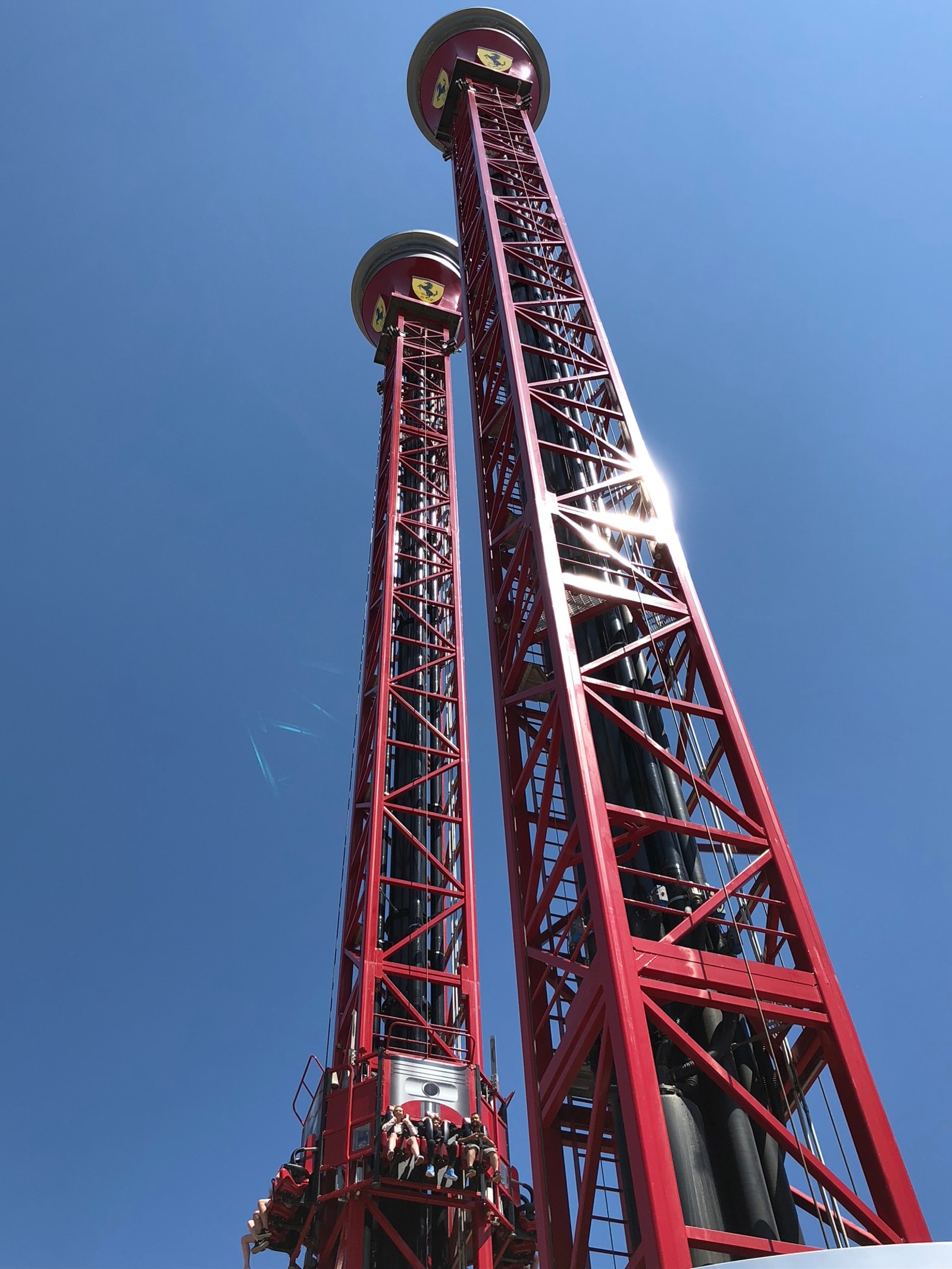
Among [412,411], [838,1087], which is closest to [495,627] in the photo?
[838,1087]

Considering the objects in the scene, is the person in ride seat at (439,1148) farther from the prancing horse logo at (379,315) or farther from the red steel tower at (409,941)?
the prancing horse logo at (379,315)

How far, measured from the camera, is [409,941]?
22.1 meters

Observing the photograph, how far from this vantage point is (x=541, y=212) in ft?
77.6

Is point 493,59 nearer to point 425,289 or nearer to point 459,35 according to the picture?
point 459,35

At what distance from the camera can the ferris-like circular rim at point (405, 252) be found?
42.2 metres

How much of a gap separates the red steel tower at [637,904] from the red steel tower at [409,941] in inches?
287

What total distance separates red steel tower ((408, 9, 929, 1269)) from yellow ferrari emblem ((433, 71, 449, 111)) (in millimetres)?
16089

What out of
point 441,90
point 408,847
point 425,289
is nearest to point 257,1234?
point 408,847

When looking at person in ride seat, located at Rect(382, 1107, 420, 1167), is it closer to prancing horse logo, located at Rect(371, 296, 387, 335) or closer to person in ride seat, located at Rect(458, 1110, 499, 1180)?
person in ride seat, located at Rect(458, 1110, 499, 1180)

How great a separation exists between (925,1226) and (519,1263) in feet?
41.6

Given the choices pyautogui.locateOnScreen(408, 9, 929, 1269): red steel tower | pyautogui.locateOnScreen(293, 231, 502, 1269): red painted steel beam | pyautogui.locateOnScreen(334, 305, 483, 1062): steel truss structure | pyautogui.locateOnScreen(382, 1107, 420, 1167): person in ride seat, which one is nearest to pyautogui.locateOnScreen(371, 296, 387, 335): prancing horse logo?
pyautogui.locateOnScreen(293, 231, 502, 1269): red painted steel beam

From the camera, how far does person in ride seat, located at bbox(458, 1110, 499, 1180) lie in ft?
56.4

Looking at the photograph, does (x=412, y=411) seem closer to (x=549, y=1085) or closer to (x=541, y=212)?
(x=541, y=212)

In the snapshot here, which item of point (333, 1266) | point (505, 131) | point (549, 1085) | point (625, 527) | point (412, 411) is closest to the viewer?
point (549, 1085)
